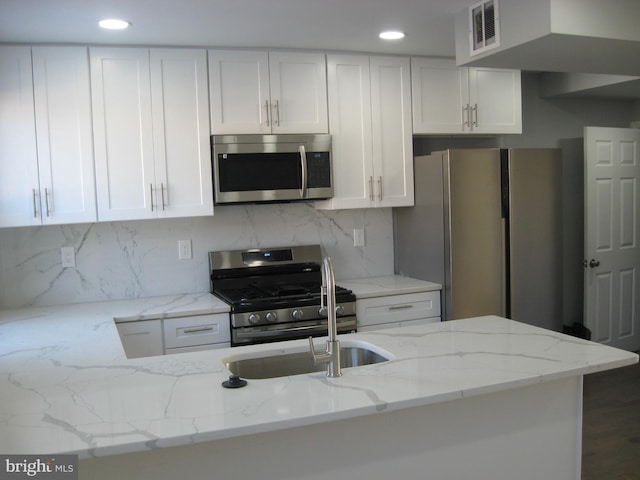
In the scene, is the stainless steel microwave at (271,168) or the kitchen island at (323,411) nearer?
the kitchen island at (323,411)

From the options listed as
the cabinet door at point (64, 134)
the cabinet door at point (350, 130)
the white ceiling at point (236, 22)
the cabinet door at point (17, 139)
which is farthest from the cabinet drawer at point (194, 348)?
the white ceiling at point (236, 22)

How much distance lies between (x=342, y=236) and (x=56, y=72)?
2.09 metres

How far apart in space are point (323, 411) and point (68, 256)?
8.60 ft

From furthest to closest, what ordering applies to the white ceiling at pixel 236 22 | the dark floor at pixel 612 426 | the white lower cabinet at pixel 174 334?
the white lower cabinet at pixel 174 334 → the dark floor at pixel 612 426 → the white ceiling at pixel 236 22

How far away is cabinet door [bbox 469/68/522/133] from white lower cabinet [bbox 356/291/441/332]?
48.9 inches

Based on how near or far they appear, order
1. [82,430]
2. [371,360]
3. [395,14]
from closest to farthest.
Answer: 1. [82,430]
2. [371,360]
3. [395,14]

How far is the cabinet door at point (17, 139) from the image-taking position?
3305 millimetres

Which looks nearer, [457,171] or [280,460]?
[280,460]

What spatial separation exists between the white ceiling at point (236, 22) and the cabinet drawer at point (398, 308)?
1567 mm

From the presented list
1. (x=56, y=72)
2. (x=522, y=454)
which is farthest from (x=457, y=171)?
(x=56, y=72)

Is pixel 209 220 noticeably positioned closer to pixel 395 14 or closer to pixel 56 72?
pixel 56 72

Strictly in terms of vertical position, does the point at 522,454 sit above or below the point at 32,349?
below

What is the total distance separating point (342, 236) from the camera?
440cm

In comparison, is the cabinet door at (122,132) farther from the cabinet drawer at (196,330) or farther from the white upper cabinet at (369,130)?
the white upper cabinet at (369,130)
